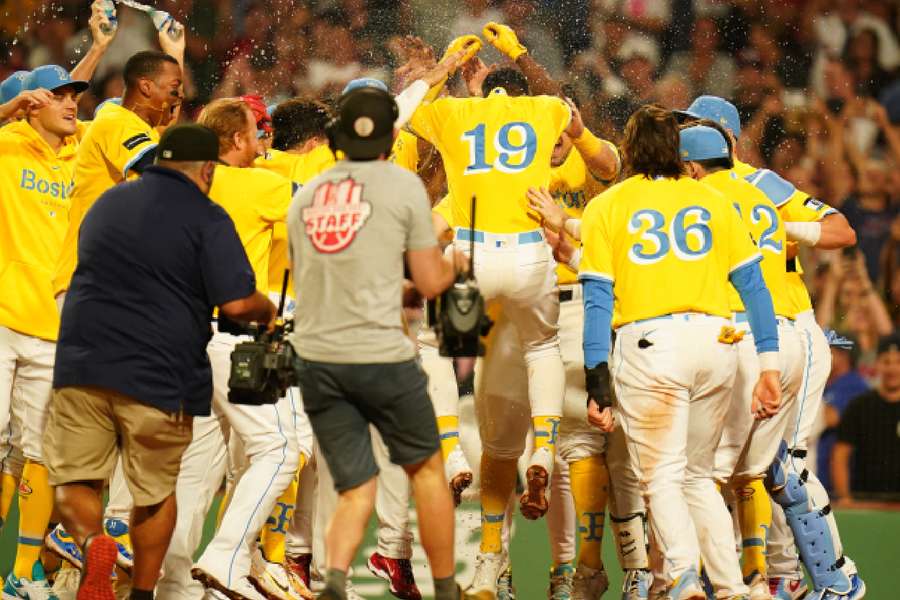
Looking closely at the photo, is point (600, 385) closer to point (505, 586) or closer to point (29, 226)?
point (505, 586)

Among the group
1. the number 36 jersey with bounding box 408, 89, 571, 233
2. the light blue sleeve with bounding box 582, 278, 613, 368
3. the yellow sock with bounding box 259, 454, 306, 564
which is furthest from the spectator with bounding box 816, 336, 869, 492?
the yellow sock with bounding box 259, 454, 306, 564

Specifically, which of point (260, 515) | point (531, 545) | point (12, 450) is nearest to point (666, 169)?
point (260, 515)

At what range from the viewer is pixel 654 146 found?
603 cm

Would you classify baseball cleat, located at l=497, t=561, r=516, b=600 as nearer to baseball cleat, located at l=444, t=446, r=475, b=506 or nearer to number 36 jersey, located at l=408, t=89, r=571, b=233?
baseball cleat, located at l=444, t=446, r=475, b=506

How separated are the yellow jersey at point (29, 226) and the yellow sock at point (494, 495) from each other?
2.25 metres

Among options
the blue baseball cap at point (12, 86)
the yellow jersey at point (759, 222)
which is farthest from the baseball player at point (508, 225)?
the blue baseball cap at point (12, 86)

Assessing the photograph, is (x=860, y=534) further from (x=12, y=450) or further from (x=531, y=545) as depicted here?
(x=12, y=450)

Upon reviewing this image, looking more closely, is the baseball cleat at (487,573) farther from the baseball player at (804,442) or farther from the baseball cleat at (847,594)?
the baseball cleat at (847,594)

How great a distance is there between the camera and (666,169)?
6.04 meters

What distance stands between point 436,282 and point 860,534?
167 inches

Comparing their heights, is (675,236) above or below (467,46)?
below

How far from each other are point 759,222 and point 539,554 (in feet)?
8.60

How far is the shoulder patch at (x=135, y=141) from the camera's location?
660 centimetres

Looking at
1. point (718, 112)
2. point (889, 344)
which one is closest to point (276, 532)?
point (718, 112)
